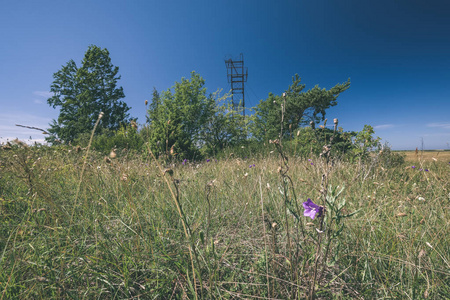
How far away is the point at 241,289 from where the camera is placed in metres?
1.28

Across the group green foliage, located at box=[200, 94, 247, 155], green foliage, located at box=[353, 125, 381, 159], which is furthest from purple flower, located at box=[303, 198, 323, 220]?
green foliage, located at box=[200, 94, 247, 155]

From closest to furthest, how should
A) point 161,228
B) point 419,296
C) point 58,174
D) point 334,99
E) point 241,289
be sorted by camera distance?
point 419,296 → point 241,289 → point 161,228 → point 58,174 → point 334,99

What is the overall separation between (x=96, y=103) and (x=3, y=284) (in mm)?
23536

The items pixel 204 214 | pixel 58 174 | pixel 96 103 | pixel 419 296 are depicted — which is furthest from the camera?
pixel 96 103

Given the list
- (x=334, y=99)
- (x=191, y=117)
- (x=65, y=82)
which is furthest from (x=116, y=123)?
(x=334, y=99)

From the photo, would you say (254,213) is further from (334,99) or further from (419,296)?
(334,99)

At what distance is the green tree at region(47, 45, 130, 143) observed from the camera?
19859mm

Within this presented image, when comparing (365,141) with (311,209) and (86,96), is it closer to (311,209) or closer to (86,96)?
(311,209)

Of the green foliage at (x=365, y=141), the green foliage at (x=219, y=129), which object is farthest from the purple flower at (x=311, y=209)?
the green foliage at (x=219, y=129)

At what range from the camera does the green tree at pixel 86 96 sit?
19.9m

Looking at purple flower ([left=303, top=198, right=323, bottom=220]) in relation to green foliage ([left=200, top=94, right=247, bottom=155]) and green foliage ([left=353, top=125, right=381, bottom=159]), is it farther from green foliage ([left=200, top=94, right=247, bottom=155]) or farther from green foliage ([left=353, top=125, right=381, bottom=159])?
green foliage ([left=200, top=94, right=247, bottom=155])

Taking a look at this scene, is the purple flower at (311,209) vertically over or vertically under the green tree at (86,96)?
under

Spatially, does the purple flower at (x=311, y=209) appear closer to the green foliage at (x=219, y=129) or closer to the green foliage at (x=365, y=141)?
the green foliage at (x=365, y=141)

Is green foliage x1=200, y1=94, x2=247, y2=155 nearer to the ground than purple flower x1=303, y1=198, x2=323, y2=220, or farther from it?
farther from it
